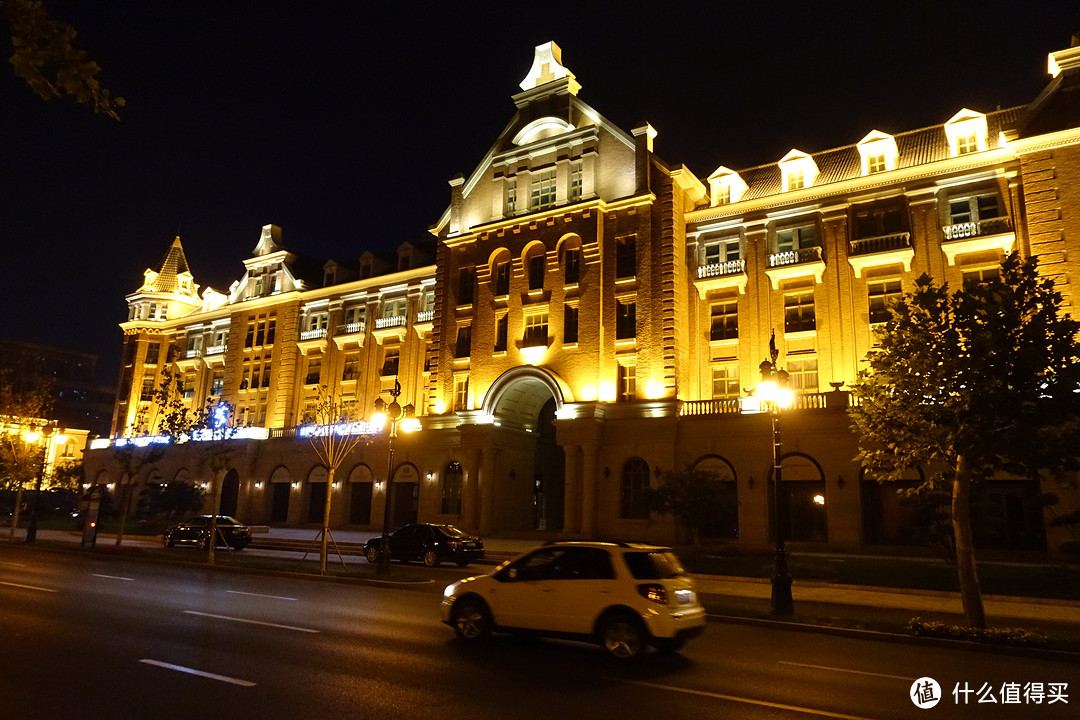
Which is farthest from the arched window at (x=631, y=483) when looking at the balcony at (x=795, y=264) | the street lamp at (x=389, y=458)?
the street lamp at (x=389, y=458)

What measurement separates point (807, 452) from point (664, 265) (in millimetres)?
11523

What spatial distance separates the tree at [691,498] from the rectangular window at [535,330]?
12.1m

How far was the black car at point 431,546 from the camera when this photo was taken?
26141 millimetres

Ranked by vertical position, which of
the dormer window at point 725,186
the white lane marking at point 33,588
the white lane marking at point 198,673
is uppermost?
the dormer window at point 725,186

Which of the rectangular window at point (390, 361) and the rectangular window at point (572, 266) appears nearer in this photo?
the rectangular window at point (572, 266)

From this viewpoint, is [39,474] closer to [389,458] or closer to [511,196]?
[389,458]

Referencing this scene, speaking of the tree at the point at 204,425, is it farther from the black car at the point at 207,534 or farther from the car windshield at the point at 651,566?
the car windshield at the point at 651,566

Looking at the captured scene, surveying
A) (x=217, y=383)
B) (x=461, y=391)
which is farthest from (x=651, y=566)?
(x=217, y=383)

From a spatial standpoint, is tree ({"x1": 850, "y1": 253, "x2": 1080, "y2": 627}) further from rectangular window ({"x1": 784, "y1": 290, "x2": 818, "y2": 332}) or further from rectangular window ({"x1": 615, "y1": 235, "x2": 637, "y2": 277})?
rectangular window ({"x1": 615, "y1": 235, "x2": 637, "y2": 277})

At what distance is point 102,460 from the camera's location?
6097 cm

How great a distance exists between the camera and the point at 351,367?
162 feet

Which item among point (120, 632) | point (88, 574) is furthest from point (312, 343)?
point (120, 632)

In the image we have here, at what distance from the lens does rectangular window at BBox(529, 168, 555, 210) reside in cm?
4088

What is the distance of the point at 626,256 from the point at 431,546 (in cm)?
1884
